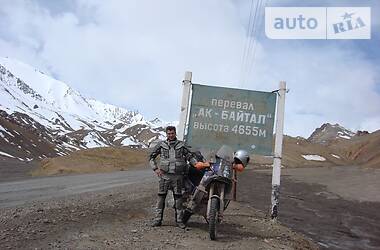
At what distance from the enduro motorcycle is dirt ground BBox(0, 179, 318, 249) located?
1.38ft

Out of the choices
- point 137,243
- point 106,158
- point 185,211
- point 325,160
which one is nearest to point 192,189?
point 185,211

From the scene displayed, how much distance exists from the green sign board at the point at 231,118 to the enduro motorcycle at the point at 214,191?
7.51 ft

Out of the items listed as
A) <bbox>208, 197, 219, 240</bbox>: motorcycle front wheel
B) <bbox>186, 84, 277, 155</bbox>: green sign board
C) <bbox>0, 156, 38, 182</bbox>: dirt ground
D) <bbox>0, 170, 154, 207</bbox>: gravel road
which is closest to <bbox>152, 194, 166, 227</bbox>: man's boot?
<bbox>208, 197, 219, 240</bbox>: motorcycle front wheel

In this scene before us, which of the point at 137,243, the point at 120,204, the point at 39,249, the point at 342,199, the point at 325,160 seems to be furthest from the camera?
the point at 325,160

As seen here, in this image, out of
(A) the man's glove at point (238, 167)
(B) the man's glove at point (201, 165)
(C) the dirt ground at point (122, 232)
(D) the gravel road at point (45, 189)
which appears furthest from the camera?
(D) the gravel road at point (45, 189)

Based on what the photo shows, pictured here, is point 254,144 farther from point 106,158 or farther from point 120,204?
point 106,158

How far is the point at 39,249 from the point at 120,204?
5633 mm

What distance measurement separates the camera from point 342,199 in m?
27.7

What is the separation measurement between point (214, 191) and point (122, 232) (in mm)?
1807

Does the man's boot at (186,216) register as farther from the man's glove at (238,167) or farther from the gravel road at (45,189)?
the gravel road at (45,189)

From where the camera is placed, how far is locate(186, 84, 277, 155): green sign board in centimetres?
1148

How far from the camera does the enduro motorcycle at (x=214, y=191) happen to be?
28.3 ft

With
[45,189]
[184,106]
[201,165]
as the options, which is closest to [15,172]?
[45,189]

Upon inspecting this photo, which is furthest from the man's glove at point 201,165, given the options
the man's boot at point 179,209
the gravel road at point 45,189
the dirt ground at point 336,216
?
the gravel road at point 45,189
